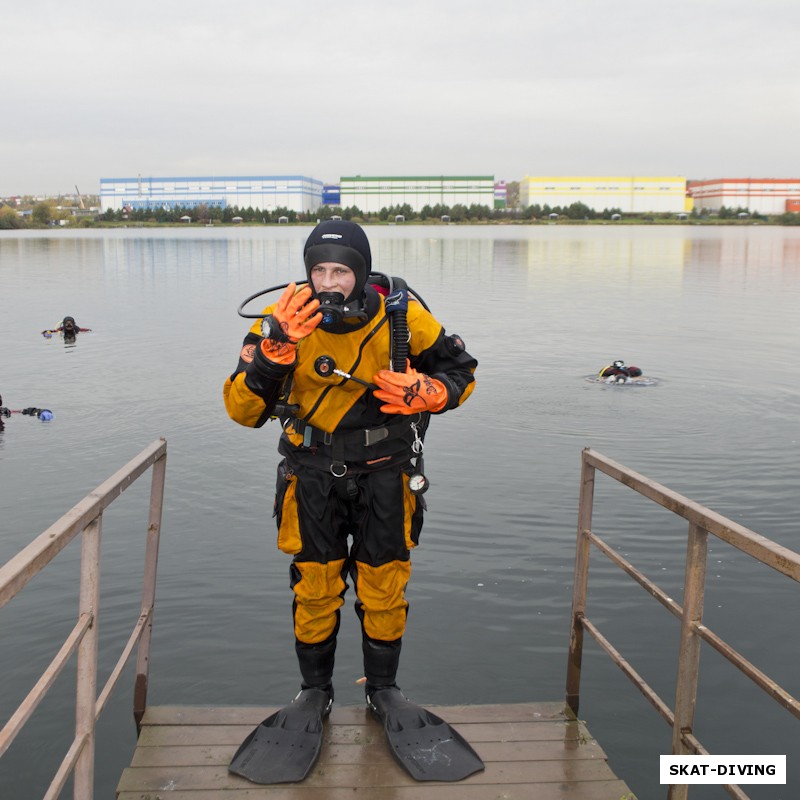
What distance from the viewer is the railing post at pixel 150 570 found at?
327cm

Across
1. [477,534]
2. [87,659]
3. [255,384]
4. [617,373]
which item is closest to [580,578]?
[255,384]

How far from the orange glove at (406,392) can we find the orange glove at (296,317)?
0.33m

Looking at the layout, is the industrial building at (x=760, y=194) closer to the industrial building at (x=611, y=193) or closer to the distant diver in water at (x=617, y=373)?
the industrial building at (x=611, y=193)

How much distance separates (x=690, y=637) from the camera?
8.20ft

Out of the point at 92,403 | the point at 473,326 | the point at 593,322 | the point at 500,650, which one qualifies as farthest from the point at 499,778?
the point at 593,322

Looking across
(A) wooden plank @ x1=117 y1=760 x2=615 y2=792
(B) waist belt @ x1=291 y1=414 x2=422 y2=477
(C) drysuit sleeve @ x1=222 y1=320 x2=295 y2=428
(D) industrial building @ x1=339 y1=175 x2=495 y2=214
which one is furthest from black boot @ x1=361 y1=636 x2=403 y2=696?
(D) industrial building @ x1=339 y1=175 x2=495 y2=214

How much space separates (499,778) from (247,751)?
867 mm

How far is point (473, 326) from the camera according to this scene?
62.1ft

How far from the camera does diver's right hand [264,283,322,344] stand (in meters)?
2.77

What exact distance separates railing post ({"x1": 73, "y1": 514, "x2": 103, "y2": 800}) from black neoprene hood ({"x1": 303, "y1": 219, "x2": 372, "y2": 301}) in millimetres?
1110

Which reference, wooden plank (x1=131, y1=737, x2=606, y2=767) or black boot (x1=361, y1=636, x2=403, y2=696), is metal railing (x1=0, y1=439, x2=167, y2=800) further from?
black boot (x1=361, y1=636, x2=403, y2=696)

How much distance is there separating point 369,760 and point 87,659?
1.10 m

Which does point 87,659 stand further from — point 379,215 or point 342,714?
point 379,215

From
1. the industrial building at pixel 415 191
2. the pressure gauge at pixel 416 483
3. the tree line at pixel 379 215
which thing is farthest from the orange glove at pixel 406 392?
the industrial building at pixel 415 191
